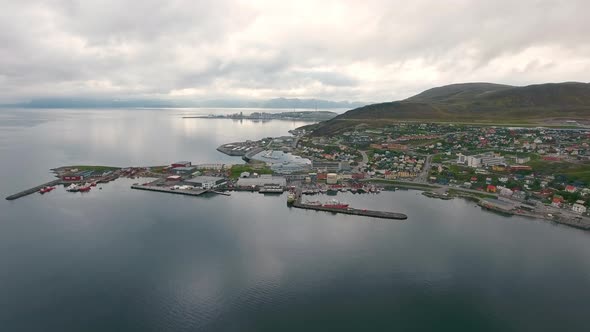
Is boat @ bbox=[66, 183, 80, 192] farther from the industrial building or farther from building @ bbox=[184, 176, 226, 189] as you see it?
building @ bbox=[184, 176, 226, 189]

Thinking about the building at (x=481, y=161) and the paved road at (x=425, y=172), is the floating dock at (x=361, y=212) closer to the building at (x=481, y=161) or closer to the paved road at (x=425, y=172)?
the paved road at (x=425, y=172)

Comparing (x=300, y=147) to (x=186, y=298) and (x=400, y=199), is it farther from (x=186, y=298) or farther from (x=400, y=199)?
(x=186, y=298)

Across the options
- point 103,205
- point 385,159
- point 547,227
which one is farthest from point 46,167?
point 547,227

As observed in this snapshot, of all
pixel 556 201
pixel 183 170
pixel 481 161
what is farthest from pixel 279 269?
pixel 481 161

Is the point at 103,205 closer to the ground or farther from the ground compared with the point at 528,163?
closer to the ground

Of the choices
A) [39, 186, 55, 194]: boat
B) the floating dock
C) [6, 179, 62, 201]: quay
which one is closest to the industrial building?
[6, 179, 62, 201]: quay
